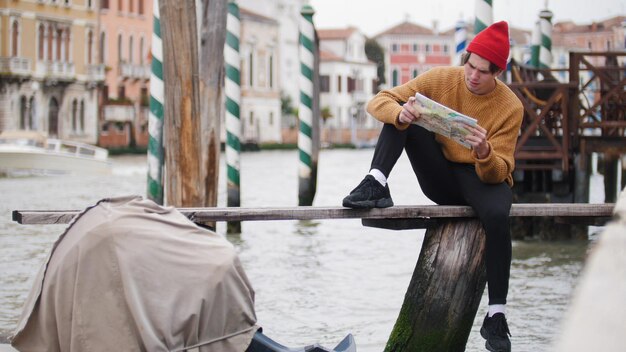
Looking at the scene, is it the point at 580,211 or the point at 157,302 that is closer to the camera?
the point at 157,302

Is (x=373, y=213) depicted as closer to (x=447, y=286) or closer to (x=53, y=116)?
(x=447, y=286)

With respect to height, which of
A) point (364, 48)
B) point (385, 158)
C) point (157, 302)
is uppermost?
point (364, 48)

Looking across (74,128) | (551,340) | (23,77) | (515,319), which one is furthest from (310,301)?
(74,128)


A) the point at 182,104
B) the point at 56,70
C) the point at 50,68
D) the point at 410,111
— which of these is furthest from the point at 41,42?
the point at 410,111

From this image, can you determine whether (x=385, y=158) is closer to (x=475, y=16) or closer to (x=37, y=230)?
(x=475, y=16)

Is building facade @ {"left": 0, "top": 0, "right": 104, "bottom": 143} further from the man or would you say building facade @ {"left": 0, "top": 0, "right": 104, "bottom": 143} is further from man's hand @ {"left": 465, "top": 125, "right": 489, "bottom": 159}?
man's hand @ {"left": 465, "top": 125, "right": 489, "bottom": 159}

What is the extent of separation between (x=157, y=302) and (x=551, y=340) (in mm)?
2889

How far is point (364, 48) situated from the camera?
96312 millimetres

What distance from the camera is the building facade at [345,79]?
3450 inches

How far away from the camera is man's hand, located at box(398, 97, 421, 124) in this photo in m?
4.06

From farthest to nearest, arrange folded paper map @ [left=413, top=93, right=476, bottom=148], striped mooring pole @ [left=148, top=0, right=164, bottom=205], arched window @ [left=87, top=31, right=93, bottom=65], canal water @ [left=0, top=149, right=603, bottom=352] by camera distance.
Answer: arched window @ [left=87, top=31, right=93, bottom=65] < striped mooring pole @ [left=148, top=0, right=164, bottom=205] < canal water @ [left=0, top=149, right=603, bottom=352] < folded paper map @ [left=413, top=93, right=476, bottom=148]

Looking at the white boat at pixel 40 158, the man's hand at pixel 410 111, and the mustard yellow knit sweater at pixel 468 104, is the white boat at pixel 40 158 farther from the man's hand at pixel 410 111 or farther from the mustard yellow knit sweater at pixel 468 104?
the man's hand at pixel 410 111

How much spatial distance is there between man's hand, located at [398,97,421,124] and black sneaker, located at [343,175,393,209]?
0.84 feet

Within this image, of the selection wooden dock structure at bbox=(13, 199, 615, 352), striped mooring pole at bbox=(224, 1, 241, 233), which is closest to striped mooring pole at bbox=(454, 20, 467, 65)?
striped mooring pole at bbox=(224, 1, 241, 233)
